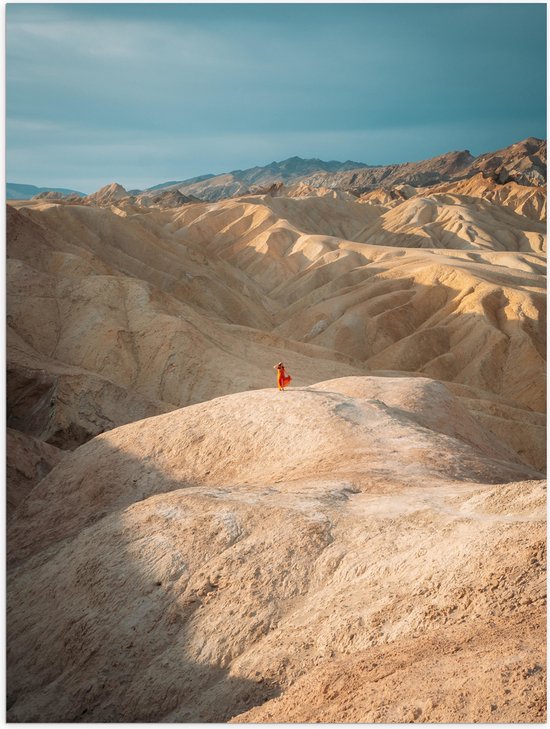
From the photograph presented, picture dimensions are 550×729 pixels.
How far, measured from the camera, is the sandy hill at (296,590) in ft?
20.4

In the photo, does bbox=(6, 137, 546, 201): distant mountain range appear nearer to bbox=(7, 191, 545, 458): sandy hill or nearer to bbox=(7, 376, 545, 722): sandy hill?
bbox=(7, 191, 545, 458): sandy hill

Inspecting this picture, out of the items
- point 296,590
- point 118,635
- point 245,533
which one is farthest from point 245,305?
point 296,590

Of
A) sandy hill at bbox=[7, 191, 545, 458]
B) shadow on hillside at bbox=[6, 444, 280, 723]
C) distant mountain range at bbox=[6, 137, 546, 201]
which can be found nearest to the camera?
shadow on hillside at bbox=[6, 444, 280, 723]

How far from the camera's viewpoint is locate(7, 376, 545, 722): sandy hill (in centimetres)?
621

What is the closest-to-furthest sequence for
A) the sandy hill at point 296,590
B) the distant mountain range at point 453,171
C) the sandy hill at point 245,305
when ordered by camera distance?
the sandy hill at point 296,590
the sandy hill at point 245,305
the distant mountain range at point 453,171

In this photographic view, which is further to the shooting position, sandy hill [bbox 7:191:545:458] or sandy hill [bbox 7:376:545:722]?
sandy hill [bbox 7:191:545:458]

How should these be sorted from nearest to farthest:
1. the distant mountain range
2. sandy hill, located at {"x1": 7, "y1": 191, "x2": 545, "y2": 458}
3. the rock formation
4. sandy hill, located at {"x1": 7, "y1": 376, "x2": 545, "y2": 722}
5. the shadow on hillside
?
sandy hill, located at {"x1": 7, "y1": 376, "x2": 545, "y2": 722} < the rock formation < the shadow on hillside < sandy hill, located at {"x1": 7, "y1": 191, "x2": 545, "y2": 458} < the distant mountain range

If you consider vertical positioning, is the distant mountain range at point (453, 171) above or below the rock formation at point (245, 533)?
above

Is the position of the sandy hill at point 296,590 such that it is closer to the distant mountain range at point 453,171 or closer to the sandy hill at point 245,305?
the sandy hill at point 245,305

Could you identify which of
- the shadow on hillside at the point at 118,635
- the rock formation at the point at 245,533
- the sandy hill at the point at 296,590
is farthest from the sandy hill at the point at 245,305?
the shadow on hillside at the point at 118,635

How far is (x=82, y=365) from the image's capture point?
1048 inches

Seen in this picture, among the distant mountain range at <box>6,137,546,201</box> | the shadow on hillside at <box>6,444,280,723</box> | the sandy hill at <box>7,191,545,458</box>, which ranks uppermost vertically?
the distant mountain range at <box>6,137,546,201</box>

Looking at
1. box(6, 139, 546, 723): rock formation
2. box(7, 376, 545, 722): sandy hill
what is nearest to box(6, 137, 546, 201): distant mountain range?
box(6, 139, 546, 723): rock formation

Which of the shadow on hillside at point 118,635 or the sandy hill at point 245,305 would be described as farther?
the sandy hill at point 245,305
